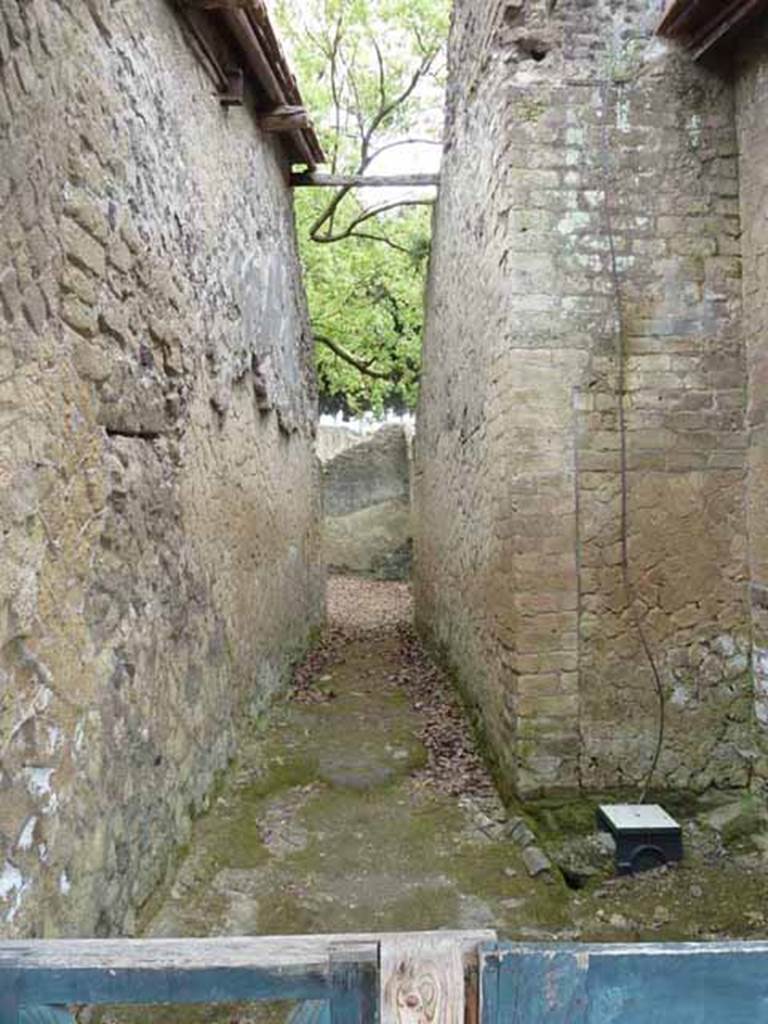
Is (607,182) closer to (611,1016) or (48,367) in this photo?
(48,367)

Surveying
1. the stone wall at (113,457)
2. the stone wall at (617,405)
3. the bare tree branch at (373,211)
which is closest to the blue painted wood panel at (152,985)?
the stone wall at (113,457)

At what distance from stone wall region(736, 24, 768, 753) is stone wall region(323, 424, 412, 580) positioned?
10.7 meters

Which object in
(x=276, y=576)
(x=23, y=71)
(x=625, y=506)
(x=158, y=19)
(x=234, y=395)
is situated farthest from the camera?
(x=276, y=576)

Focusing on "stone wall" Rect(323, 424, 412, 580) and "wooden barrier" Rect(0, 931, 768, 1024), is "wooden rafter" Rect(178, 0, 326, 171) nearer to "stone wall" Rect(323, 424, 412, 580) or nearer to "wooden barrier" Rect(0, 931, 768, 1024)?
"wooden barrier" Rect(0, 931, 768, 1024)

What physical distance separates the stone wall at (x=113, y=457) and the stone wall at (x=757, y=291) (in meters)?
3.24

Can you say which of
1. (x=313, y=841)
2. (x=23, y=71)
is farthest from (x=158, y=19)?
(x=313, y=841)

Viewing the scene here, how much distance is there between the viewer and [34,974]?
1181mm

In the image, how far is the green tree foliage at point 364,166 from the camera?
10602 millimetres

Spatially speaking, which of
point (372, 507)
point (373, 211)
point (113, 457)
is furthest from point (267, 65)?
point (372, 507)

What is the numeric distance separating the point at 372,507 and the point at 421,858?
11.9m

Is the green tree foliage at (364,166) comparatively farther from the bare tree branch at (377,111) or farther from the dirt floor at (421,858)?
the dirt floor at (421,858)

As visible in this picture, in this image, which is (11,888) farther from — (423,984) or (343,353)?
(343,353)

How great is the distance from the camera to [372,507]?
615 inches

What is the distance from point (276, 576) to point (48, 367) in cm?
453
